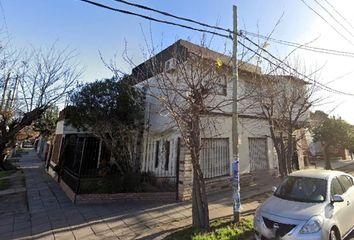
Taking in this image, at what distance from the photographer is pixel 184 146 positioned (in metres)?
10.2

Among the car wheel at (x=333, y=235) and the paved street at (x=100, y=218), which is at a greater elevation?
the car wheel at (x=333, y=235)

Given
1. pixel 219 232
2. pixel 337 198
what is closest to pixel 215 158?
→ pixel 219 232

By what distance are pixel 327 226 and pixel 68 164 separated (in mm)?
11868

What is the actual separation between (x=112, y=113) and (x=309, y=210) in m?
8.72

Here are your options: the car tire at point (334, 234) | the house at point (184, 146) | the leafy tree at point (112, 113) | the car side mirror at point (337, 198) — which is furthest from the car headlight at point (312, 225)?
the leafy tree at point (112, 113)

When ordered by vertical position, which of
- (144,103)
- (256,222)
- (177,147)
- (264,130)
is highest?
(144,103)

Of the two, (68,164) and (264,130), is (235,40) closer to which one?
(264,130)

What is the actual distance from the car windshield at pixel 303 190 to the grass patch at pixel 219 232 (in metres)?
1.18

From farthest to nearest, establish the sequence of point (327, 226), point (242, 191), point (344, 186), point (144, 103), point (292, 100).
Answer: point (144, 103), point (242, 191), point (292, 100), point (344, 186), point (327, 226)

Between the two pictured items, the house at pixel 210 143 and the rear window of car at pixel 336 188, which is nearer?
the rear window of car at pixel 336 188

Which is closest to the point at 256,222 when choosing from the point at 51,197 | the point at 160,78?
the point at 160,78

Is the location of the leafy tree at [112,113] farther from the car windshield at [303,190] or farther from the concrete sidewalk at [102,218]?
the car windshield at [303,190]

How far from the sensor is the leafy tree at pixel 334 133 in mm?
17016

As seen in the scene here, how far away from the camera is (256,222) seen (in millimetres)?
5578
